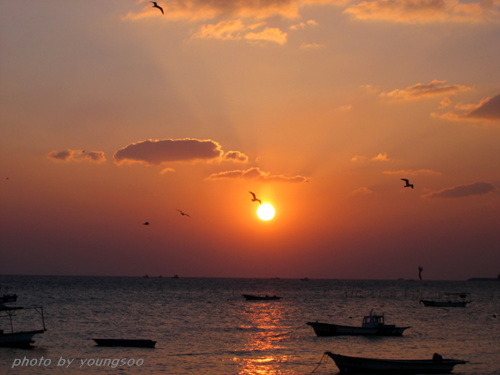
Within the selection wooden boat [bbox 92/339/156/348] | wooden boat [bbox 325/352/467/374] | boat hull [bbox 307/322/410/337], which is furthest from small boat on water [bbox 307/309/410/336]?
wooden boat [bbox 325/352/467/374]

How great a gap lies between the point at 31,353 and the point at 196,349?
47.3 ft

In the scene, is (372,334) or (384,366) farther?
(372,334)

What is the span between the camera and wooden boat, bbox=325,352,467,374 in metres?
40.9

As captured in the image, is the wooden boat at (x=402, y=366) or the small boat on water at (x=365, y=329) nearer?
the wooden boat at (x=402, y=366)

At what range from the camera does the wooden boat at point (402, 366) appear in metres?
40.9

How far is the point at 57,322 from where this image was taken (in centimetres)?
7944

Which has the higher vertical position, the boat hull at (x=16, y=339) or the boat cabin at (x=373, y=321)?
the boat cabin at (x=373, y=321)

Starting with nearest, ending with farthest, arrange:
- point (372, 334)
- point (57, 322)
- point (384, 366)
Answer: point (384, 366), point (372, 334), point (57, 322)

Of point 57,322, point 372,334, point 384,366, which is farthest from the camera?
point 57,322

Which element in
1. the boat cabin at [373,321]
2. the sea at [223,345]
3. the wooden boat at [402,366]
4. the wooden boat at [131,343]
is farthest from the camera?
the boat cabin at [373,321]

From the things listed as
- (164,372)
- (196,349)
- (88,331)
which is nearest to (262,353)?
(196,349)

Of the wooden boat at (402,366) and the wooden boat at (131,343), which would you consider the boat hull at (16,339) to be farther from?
the wooden boat at (402,366)

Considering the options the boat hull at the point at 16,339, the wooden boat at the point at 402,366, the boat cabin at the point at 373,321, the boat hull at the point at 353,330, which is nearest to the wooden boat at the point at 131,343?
the boat hull at the point at 16,339

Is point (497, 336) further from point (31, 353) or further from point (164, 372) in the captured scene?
point (31, 353)
